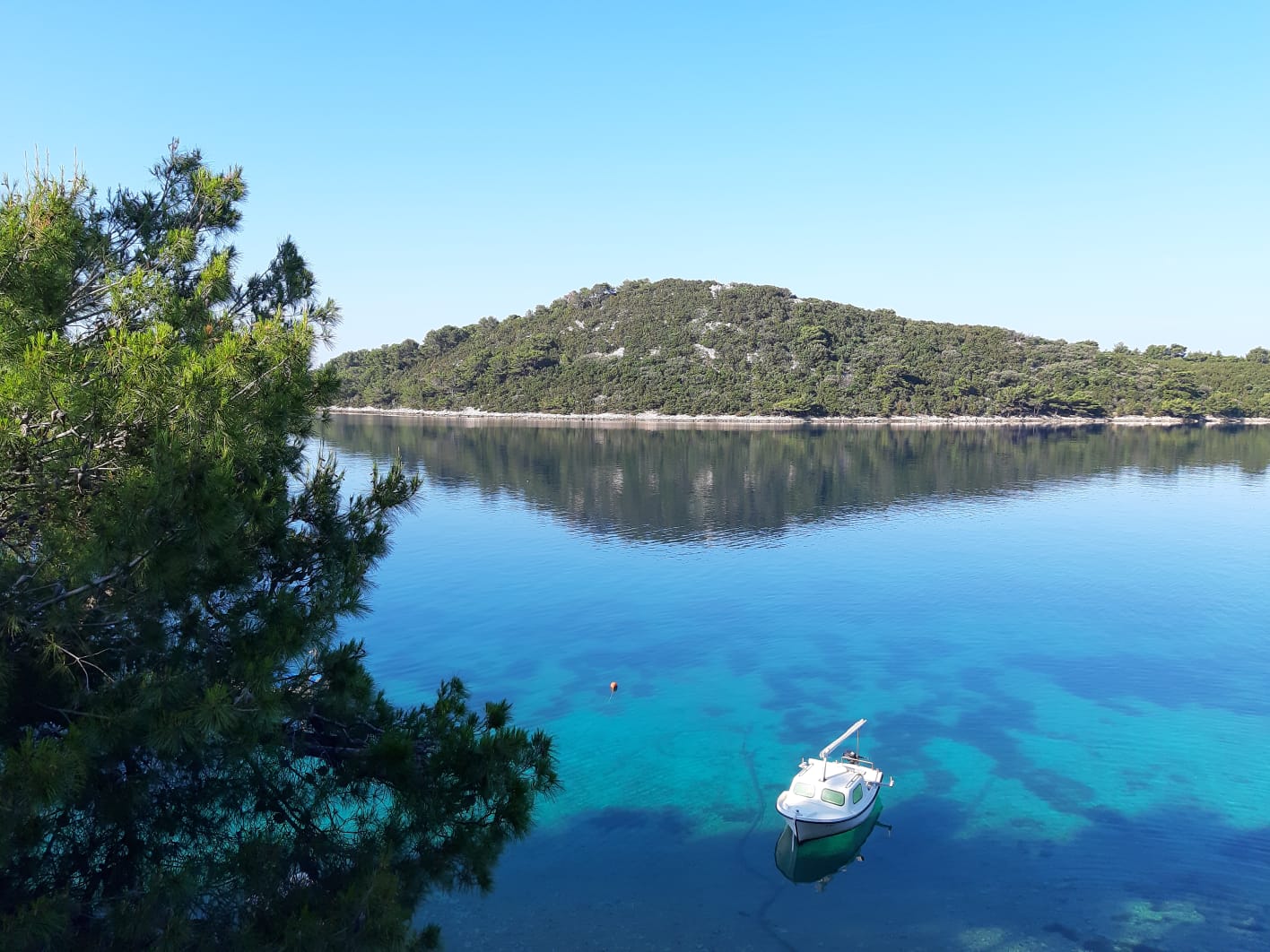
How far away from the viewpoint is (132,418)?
7844 mm

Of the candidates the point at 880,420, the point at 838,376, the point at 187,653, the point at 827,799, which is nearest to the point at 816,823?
the point at 827,799

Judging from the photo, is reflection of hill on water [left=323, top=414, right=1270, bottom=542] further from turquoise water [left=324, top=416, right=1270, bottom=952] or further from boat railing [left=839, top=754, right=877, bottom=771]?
boat railing [left=839, top=754, right=877, bottom=771]

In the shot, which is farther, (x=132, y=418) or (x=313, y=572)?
(x=313, y=572)

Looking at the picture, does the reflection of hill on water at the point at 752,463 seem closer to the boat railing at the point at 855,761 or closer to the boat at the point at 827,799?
the boat railing at the point at 855,761

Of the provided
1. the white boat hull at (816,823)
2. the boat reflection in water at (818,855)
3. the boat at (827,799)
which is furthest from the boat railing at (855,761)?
the white boat hull at (816,823)

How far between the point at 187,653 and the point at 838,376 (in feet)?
572

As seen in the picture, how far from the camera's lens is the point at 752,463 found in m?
97.8

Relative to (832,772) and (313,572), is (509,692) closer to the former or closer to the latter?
(832,772)

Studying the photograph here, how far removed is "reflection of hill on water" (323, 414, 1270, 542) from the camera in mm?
70312

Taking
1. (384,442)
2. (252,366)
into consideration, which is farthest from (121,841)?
(384,442)

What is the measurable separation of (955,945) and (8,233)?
20.7 metres

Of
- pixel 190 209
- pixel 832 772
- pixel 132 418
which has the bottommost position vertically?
pixel 832 772

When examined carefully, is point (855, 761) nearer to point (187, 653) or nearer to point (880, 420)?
point (187, 653)

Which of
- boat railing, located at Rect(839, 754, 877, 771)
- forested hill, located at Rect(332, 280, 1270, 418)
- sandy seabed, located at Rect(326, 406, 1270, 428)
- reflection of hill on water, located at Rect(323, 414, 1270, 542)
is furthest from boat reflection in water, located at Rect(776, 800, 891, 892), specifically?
forested hill, located at Rect(332, 280, 1270, 418)
